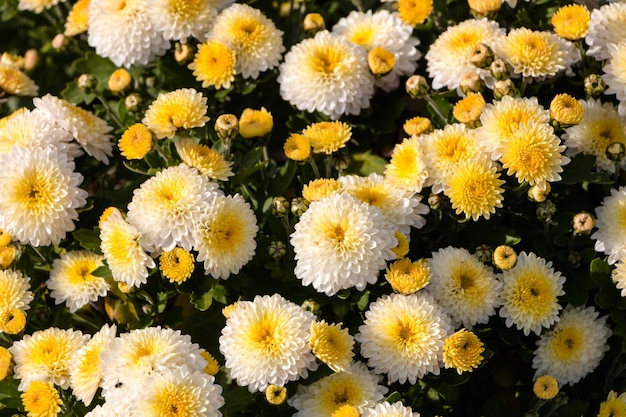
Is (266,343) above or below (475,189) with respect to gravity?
below

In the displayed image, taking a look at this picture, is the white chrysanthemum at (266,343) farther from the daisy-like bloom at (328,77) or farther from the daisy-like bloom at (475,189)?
the daisy-like bloom at (328,77)

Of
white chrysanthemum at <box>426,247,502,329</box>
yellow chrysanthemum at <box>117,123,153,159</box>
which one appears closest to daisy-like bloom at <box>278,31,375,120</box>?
yellow chrysanthemum at <box>117,123,153,159</box>

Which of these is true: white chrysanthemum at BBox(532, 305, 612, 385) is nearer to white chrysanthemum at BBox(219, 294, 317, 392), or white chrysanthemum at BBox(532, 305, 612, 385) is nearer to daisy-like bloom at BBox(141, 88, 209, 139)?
white chrysanthemum at BBox(219, 294, 317, 392)

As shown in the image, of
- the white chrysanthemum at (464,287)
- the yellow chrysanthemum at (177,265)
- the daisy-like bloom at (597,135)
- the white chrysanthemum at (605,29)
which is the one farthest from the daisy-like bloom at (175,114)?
the white chrysanthemum at (605,29)

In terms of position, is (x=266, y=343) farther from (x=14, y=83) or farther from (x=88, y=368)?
(x=14, y=83)

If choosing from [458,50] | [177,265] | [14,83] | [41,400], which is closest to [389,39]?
[458,50]

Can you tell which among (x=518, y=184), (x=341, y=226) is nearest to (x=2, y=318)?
(x=341, y=226)
